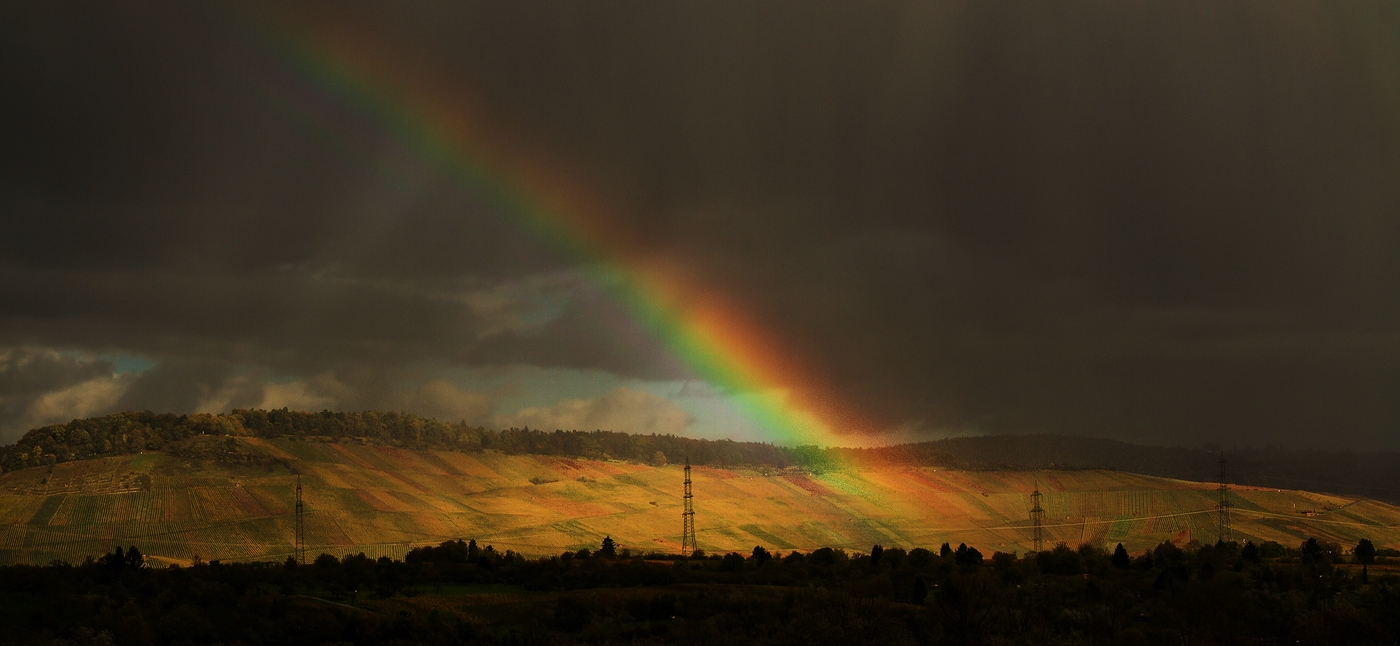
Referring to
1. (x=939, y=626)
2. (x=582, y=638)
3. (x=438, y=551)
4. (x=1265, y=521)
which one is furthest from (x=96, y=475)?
(x=1265, y=521)

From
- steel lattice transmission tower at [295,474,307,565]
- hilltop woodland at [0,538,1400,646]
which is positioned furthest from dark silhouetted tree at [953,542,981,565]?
steel lattice transmission tower at [295,474,307,565]

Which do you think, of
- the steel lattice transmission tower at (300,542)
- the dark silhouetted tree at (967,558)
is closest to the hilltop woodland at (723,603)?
the dark silhouetted tree at (967,558)

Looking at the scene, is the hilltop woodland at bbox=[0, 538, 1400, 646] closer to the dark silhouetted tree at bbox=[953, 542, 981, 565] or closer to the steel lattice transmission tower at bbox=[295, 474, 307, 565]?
the dark silhouetted tree at bbox=[953, 542, 981, 565]

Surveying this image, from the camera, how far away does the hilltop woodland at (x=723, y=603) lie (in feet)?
234

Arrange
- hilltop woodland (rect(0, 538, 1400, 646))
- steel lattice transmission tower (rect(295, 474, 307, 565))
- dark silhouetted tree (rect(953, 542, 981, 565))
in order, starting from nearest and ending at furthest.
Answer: hilltop woodland (rect(0, 538, 1400, 646)), dark silhouetted tree (rect(953, 542, 981, 565)), steel lattice transmission tower (rect(295, 474, 307, 565))

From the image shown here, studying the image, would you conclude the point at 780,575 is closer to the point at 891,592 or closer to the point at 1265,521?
the point at 891,592

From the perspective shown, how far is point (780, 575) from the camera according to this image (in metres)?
110

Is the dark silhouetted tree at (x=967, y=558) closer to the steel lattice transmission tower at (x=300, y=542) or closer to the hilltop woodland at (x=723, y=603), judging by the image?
the hilltop woodland at (x=723, y=603)

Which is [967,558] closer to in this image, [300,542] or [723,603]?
[723,603]

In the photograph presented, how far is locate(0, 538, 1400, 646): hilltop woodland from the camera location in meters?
71.3

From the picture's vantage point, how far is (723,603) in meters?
87.4

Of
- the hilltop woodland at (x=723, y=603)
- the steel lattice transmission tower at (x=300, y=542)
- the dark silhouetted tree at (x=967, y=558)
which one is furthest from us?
the steel lattice transmission tower at (x=300, y=542)

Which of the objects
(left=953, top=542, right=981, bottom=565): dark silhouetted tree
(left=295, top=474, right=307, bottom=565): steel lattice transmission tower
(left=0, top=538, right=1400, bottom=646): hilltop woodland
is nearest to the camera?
(left=0, top=538, right=1400, bottom=646): hilltop woodland

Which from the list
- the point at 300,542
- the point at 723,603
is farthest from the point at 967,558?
the point at 300,542
